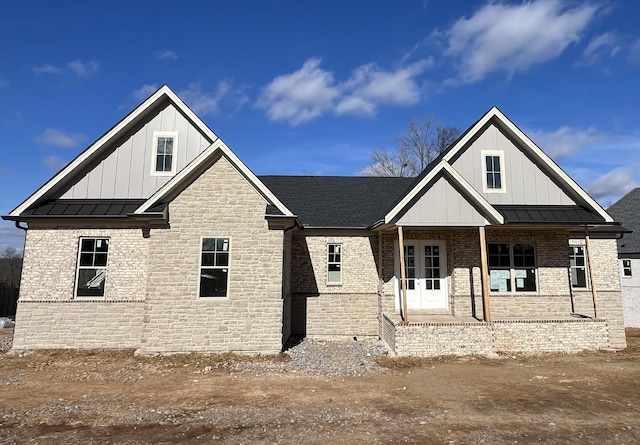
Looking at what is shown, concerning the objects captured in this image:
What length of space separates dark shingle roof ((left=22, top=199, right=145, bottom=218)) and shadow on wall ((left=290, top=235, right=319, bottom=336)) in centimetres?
563

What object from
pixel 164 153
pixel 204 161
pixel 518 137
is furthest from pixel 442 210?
pixel 164 153

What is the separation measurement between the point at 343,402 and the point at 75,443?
4388 mm

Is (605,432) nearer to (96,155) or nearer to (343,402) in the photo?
(343,402)

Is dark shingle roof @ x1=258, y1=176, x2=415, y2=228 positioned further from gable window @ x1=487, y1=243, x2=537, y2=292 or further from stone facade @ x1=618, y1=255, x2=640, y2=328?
stone facade @ x1=618, y1=255, x2=640, y2=328

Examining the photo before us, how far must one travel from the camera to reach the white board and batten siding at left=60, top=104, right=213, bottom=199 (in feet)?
40.5

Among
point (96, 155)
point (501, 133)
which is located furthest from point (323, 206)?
point (96, 155)

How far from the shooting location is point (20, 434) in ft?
18.4

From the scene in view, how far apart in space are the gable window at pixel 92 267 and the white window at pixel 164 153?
2867mm

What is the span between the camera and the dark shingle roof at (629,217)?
18.8 m

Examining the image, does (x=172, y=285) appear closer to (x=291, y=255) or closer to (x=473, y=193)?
(x=291, y=255)

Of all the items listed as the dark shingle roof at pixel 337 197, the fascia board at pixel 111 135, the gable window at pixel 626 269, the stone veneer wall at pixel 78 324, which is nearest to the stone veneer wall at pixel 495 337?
the dark shingle roof at pixel 337 197

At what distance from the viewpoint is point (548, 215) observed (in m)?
12.4

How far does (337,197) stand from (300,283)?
4.36m

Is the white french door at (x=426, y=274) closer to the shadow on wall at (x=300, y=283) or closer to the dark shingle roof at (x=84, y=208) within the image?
the shadow on wall at (x=300, y=283)
